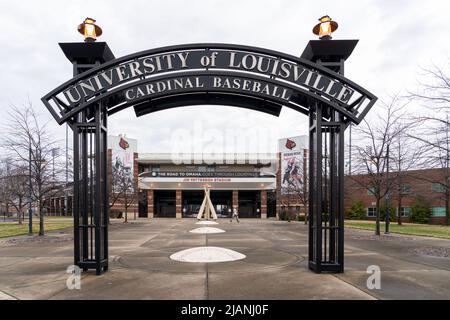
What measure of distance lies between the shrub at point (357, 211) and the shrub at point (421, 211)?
6.46 m

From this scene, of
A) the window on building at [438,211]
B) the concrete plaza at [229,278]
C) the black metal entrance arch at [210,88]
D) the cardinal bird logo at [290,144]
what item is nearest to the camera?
the concrete plaza at [229,278]

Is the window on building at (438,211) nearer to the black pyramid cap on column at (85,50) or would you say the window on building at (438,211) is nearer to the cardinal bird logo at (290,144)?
the cardinal bird logo at (290,144)

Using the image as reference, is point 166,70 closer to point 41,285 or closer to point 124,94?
point 124,94

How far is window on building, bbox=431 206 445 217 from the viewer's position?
4088cm

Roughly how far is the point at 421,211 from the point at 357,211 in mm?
7890

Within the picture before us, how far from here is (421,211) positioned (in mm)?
41312

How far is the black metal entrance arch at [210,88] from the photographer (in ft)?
26.6

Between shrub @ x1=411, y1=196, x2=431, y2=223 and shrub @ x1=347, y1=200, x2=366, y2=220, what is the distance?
6458 mm

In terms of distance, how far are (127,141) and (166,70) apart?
4715 centimetres

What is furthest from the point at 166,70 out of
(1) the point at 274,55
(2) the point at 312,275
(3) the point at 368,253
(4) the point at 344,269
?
(3) the point at 368,253

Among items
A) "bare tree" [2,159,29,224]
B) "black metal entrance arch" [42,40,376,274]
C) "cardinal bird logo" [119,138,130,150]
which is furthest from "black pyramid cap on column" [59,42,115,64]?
"cardinal bird logo" [119,138,130,150]

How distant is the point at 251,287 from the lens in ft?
23.0

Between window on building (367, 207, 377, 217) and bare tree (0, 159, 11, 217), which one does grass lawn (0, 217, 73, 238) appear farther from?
window on building (367, 207, 377, 217)

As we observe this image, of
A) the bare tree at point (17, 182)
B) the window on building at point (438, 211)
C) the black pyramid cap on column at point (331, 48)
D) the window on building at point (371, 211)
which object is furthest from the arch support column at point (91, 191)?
the window on building at point (371, 211)
